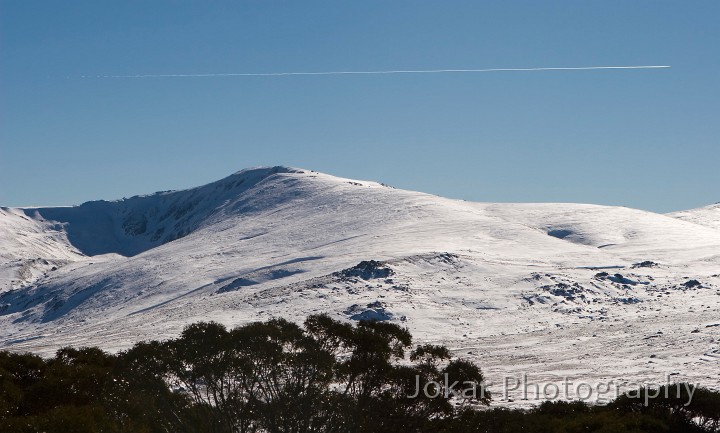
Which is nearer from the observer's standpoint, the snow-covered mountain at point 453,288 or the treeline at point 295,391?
the treeline at point 295,391

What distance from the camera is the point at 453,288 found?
115688 mm

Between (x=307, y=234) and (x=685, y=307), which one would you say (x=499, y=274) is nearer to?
(x=685, y=307)

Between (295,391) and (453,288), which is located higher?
(453,288)

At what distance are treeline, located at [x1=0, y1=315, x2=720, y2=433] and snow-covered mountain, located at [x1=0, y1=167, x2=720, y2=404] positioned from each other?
115ft

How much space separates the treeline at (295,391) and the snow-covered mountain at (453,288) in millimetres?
35090

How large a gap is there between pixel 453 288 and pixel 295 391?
87081 millimetres

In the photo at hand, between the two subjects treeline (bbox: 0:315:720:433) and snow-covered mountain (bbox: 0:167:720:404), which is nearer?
treeline (bbox: 0:315:720:433)

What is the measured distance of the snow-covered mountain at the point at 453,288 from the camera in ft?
281

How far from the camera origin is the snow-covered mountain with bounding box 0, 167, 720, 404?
85.8 meters

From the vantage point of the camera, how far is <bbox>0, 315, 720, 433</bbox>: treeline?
30281mm

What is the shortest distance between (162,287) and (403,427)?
4612 inches

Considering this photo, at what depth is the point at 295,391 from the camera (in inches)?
1196

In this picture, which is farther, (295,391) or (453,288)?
(453,288)

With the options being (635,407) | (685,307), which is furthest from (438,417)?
(685,307)
